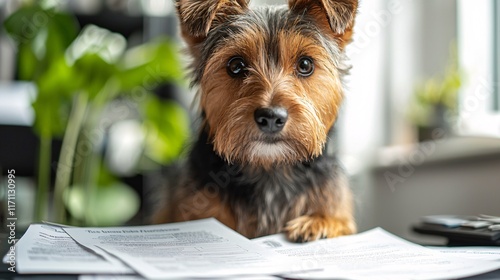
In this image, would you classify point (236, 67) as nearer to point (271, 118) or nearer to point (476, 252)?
point (271, 118)

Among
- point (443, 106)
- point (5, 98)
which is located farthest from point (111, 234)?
point (5, 98)

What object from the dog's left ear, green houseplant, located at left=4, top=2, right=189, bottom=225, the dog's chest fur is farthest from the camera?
green houseplant, located at left=4, top=2, right=189, bottom=225

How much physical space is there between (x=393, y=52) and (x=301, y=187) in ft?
4.95

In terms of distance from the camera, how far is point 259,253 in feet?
3.23

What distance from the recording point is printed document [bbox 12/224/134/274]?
2.70 feet

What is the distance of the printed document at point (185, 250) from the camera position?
85 cm

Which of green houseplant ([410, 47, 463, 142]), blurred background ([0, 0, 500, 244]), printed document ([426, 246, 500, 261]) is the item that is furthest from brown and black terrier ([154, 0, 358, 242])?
green houseplant ([410, 47, 463, 142])

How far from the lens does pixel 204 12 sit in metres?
1.13

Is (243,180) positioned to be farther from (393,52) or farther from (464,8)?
(393,52)

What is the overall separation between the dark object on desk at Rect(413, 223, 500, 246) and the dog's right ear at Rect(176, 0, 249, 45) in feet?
2.11

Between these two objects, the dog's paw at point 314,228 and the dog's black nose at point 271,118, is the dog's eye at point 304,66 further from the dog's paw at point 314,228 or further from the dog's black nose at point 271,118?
the dog's paw at point 314,228

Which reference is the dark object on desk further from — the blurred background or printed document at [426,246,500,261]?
the blurred background

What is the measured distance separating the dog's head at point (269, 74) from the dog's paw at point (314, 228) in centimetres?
14

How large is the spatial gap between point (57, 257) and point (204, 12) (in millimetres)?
548
